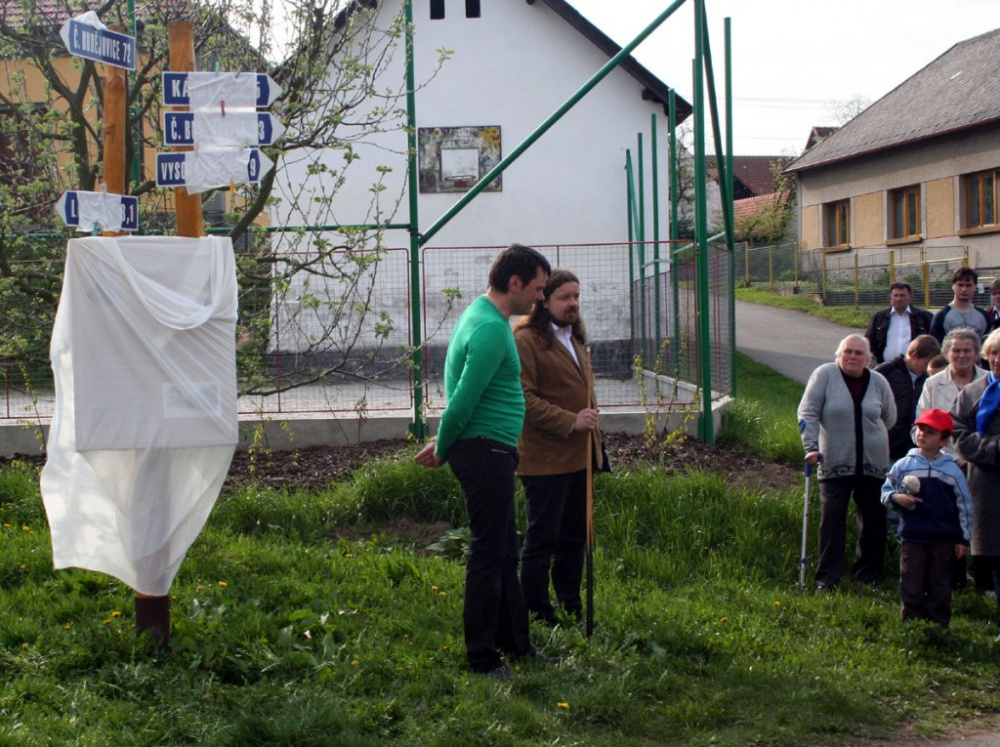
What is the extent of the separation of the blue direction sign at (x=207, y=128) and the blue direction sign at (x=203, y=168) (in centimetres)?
6

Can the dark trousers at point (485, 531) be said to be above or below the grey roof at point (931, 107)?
below

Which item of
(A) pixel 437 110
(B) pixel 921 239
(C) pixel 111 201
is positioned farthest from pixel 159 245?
(B) pixel 921 239

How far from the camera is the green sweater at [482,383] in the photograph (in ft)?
15.9

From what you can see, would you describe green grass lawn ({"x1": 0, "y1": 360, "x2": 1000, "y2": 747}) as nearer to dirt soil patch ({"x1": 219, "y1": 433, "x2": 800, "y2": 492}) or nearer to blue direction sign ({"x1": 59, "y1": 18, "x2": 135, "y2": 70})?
dirt soil patch ({"x1": 219, "y1": 433, "x2": 800, "y2": 492})

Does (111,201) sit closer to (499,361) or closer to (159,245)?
(159,245)

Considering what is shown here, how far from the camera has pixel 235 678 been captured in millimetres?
4918

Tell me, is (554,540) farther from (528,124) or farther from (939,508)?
(528,124)

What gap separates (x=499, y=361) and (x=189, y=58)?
199cm

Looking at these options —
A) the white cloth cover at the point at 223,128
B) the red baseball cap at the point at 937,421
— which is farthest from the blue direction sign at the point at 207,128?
the red baseball cap at the point at 937,421

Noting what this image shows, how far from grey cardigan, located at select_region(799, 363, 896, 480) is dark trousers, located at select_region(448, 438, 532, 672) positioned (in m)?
2.93

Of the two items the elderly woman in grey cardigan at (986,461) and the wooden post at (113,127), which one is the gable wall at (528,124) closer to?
the elderly woman in grey cardigan at (986,461)

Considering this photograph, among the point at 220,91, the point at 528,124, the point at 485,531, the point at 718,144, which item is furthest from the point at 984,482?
the point at 528,124

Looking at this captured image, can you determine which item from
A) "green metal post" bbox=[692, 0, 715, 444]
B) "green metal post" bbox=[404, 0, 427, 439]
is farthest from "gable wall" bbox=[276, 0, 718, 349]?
"green metal post" bbox=[404, 0, 427, 439]

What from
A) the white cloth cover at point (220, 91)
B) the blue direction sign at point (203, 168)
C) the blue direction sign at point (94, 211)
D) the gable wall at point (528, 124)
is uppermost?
the gable wall at point (528, 124)
